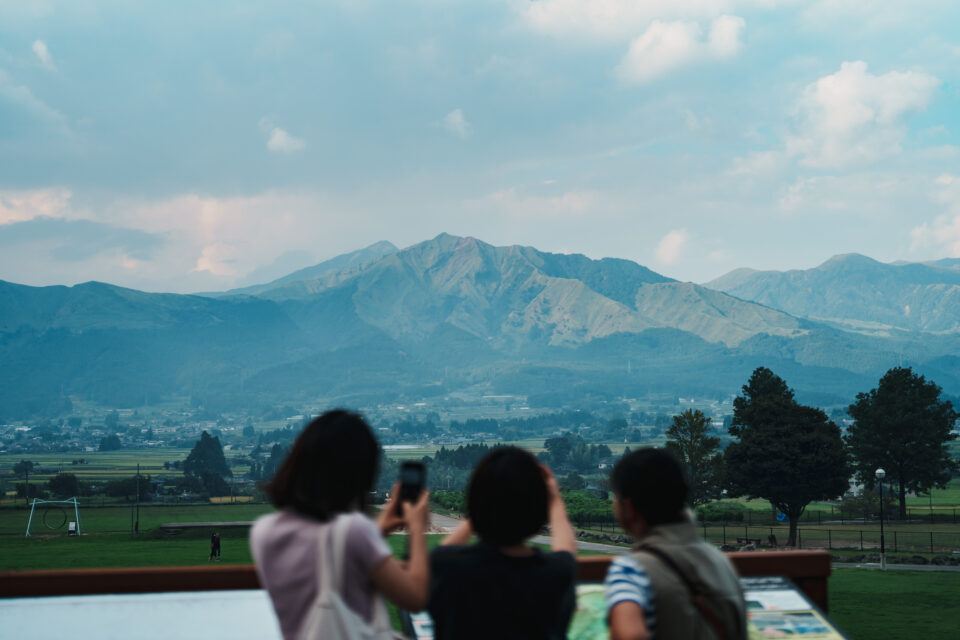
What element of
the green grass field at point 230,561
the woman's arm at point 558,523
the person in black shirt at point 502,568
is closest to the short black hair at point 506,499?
the person in black shirt at point 502,568

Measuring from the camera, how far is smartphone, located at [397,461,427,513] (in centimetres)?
292

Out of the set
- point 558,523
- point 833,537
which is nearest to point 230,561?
point 833,537

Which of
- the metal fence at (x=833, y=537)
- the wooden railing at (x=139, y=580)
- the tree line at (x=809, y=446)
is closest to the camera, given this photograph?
the wooden railing at (x=139, y=580)

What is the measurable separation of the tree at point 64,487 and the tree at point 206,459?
88.5 ft

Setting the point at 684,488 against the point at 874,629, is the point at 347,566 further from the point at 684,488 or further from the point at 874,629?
the point at 874,629

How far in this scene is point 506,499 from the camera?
263 centimetres

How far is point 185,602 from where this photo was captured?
328 centimetres

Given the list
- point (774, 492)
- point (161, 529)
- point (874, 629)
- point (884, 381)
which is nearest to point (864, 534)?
point (774, 492)

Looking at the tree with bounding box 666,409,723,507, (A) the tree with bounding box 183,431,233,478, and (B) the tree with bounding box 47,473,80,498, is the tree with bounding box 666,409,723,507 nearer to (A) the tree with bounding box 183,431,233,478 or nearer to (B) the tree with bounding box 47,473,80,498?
(B) the tree with bounding box 47,473,80,498

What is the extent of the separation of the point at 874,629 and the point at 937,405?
3906cm

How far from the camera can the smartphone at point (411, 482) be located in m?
2.92

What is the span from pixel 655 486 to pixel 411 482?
0.76 metres

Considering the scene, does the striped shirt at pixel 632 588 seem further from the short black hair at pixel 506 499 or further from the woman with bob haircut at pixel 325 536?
the woman with bob haircut at pixel 325 536

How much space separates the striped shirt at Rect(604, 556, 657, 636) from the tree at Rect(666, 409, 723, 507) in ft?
→ 159
